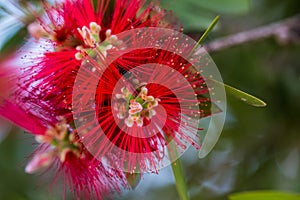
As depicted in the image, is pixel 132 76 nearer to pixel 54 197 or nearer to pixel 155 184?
pixel 54 197

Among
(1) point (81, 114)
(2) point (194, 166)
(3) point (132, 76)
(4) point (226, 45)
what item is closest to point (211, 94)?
(3) point (132, 76)

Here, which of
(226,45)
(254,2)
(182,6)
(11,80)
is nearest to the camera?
(11,80)

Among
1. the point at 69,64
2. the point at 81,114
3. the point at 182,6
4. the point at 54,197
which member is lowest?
the point at 54,197

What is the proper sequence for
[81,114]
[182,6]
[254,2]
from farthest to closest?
[254,2], [182,6], [81,114]

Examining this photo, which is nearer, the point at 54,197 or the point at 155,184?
the point at 54,197

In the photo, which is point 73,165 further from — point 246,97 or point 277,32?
point 277,32

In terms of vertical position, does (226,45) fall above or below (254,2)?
below

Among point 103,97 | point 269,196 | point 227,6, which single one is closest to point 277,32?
point 227,6
